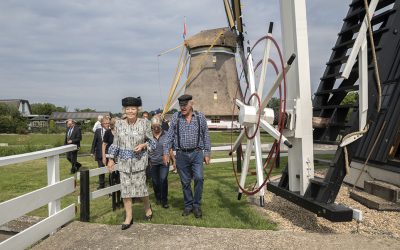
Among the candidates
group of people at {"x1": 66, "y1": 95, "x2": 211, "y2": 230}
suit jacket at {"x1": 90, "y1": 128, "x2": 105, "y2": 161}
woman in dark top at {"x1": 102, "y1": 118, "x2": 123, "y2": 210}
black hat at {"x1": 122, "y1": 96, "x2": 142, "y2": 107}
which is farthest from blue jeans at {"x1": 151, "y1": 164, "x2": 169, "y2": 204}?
suit jacket at {"x1": 90, "y1": 128, "x2": 105, "y2": 161}

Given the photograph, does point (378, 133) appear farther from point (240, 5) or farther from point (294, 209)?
point (240, 5)

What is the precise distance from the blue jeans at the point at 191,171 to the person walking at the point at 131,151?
0.81m

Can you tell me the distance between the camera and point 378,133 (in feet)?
21.9

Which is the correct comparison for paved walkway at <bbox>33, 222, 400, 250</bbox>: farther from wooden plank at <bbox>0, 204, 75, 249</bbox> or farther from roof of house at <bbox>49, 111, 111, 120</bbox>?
roof of house at <bbox>49, 111, 111, 120</bbox>

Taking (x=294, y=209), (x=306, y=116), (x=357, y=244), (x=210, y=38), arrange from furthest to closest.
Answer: (x=210, y=38) → (x=294, y=209) → (x=306, y=116) → (x=357, y=244)

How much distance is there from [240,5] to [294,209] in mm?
3759

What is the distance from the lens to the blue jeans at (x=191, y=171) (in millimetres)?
5684

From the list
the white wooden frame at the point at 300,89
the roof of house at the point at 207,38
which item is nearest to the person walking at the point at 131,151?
the white wooden frame at the point at 300,89

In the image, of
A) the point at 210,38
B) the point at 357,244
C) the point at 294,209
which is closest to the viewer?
the point at 357,244

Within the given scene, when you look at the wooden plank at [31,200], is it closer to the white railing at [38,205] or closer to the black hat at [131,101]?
the white railing at [38,205]

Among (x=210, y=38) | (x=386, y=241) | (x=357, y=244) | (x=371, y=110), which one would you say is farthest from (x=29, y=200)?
(x=210, y=38)

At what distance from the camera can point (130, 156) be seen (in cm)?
495

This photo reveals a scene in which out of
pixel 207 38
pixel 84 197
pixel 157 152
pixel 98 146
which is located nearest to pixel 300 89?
pixel 157 152

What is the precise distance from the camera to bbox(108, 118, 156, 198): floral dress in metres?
4.96
